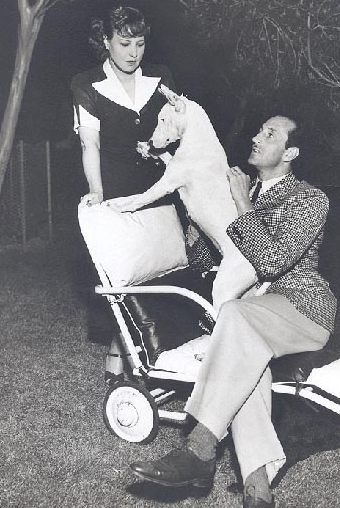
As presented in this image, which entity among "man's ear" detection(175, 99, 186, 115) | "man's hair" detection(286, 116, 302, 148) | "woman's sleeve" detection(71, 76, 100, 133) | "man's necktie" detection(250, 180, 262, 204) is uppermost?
"man's ear" detection(175, 99, 186, 115)

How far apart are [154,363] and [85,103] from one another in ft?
4.82

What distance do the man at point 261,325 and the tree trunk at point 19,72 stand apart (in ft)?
19.4

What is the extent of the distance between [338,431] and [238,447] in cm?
69

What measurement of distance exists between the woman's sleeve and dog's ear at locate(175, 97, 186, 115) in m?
0.62

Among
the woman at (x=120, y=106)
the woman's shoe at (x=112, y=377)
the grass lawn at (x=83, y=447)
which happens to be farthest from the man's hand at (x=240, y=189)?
the woman's shoe at (x=112, y=377)

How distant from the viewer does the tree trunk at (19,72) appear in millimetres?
8641

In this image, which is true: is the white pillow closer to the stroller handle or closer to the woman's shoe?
the stroller handle

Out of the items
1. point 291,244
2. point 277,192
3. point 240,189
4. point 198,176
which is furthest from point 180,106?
point 291,244

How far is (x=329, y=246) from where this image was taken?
427 cm

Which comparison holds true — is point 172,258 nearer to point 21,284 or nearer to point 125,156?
point 125,156

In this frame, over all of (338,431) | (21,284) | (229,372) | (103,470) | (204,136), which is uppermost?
(204,136)

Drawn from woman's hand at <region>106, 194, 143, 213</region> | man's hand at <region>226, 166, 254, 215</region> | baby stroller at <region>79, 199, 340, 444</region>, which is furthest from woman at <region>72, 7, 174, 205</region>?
man's hand at <region>226, 166, 254, 215</region>

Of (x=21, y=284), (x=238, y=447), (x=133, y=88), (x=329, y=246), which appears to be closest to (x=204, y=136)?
(x=133, y=88)

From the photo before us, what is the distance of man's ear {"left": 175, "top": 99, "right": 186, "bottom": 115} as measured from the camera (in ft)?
11.3
